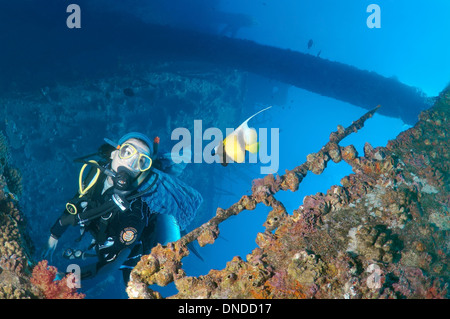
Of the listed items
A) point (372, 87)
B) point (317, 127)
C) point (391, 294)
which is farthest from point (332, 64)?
point (317, 127)

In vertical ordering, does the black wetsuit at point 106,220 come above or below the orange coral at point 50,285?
above

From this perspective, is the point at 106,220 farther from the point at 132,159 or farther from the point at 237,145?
the point at 237,145

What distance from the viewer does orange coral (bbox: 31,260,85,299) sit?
2.57 m

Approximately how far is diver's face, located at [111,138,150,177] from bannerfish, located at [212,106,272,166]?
1601 millimetres

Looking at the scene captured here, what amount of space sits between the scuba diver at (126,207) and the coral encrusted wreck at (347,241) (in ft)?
5.44

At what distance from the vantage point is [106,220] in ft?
12.4

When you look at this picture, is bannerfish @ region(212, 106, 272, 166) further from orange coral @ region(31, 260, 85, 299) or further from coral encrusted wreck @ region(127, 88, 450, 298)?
orange coral @ region(31, 260, 85, 299)

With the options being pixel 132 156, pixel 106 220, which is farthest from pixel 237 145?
pixel 106 220

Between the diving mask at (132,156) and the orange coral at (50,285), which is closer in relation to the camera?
the orange coral at (50,285)

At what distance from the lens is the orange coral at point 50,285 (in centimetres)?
257

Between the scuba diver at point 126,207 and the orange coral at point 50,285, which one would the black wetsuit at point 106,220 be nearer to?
the scuba diver at point 126,207

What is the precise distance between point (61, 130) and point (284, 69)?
380 inches

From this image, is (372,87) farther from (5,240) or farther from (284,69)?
(5,240)

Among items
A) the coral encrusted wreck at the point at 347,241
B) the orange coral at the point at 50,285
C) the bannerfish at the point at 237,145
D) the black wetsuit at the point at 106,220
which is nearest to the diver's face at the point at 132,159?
the black wetsuit at the point at 106,220
